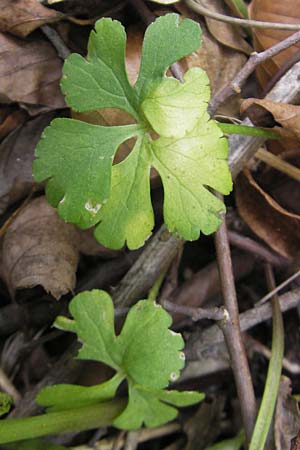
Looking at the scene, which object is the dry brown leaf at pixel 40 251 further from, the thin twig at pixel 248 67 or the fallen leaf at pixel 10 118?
the thin twig at pixel 248 67

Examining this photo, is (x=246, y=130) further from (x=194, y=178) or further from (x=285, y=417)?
A: (x=285, y=417)

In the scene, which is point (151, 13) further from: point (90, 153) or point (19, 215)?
point (19, 215)

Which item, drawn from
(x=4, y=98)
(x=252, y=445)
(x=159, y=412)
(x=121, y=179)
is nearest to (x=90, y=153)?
(x=121, y=179)

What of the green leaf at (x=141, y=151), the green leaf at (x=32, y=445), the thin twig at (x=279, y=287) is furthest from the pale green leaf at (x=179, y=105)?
the green leaf at (x=32, y=445)

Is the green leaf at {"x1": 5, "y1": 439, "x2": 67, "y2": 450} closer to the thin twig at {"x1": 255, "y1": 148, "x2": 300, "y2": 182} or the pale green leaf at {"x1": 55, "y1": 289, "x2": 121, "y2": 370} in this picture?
the pale green leaf at {"x1": 55, "y1": 289, "x2": 121, "y2": 370}

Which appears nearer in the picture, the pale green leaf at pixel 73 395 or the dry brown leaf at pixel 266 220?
the pale green leaf at pixel 73 395
